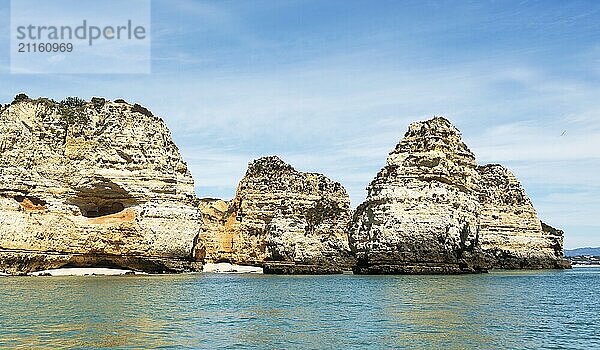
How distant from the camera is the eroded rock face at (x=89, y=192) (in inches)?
1811

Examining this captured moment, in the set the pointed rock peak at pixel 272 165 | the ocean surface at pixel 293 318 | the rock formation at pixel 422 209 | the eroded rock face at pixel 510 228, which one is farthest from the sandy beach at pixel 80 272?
the eroded rock face at pixel 510 228

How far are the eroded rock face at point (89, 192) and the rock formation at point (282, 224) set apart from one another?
1345cm

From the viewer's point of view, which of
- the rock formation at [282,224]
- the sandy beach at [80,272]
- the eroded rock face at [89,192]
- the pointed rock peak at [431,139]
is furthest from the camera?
the rock formation at [282,224]

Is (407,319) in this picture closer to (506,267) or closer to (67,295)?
(67,295)

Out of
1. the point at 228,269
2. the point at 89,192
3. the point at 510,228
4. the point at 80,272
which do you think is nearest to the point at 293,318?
the point at 80,272

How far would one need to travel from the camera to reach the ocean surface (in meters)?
18.0

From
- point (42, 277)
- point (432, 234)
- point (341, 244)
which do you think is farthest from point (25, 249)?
point (341, 244)

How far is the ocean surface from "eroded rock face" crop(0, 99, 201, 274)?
34.5 ft

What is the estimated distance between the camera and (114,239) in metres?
47.2

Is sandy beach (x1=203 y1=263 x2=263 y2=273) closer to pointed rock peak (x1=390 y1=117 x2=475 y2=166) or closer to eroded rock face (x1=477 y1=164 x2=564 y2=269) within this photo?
pointed rock peak (x1=390 y1=117 x2=475 y2=166)

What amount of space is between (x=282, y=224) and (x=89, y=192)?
837 inches

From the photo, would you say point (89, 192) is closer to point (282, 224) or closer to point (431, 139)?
point (282, 224)

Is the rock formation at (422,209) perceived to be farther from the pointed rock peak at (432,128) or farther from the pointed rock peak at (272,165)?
the pointed rock peak at (272,165)

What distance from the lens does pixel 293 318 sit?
23.3 meters
